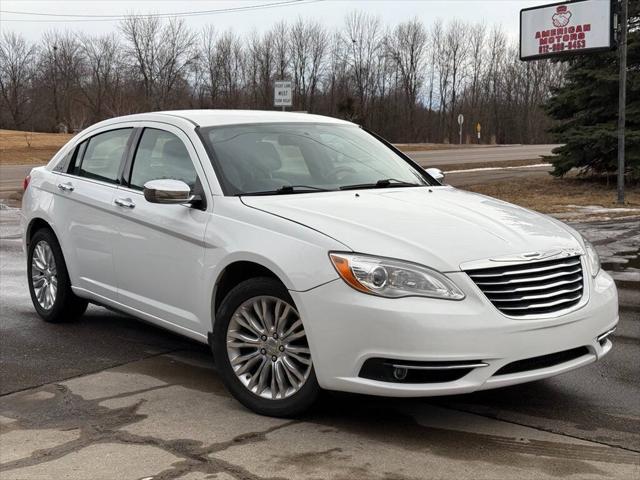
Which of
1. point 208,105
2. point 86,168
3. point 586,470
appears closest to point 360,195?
point 586,470

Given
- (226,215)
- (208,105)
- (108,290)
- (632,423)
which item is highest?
(208,105)

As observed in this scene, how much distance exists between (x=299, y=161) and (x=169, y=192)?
0.94m

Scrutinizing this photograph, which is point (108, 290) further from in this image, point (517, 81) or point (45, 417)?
point (517, 81)

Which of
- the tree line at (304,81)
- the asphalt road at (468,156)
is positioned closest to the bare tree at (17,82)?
the tree line at (304,81)

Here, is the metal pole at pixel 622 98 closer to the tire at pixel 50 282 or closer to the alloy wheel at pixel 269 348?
the tire at pixel 50 282

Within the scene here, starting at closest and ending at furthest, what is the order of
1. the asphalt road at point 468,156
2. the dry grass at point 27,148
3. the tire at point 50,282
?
the tire at point 50,282, the asphalt road at point 468,156, the dry grass at point 27,148

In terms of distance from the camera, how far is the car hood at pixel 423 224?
3918 mm

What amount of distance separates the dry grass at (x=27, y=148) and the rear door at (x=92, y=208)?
35189 millimetres

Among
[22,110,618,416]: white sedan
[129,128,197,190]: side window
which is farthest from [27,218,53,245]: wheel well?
[129,128,197,190]: side window

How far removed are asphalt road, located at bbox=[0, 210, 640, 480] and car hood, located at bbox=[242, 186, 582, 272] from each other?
3.00ft

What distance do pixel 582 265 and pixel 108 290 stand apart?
127 inches

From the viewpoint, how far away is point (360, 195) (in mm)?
4785

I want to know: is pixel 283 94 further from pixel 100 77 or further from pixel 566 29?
pixel 100 77

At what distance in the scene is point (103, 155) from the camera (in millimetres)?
6055
